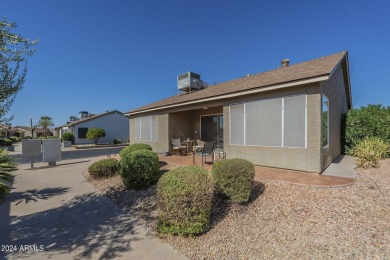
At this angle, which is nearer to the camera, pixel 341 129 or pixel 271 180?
pixel 271 180

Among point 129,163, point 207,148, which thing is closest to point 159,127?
point 207,148

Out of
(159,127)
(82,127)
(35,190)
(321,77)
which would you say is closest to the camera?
(321,77)

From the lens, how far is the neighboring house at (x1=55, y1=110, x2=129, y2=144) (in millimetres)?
31891

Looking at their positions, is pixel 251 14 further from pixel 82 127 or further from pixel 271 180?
pixel 82 127

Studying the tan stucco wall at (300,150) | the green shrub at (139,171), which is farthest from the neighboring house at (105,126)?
the tan stucco wall at (300,150)

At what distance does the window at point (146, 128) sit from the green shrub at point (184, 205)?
10.3m

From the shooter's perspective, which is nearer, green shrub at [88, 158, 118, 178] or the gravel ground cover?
the gravel ground cover

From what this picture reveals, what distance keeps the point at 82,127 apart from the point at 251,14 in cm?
3154

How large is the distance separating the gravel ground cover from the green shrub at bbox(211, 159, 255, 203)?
0.28 m

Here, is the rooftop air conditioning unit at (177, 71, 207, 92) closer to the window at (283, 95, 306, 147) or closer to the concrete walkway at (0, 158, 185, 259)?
the window at (283, 95, 306, 147)

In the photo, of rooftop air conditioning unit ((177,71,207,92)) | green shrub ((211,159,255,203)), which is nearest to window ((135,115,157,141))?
rooftop air conditioning unit ((177,71,207,92))

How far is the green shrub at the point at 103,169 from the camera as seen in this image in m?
8.12

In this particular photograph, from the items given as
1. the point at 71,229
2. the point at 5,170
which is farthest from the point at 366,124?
the point at 5,170

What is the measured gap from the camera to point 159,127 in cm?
1334
